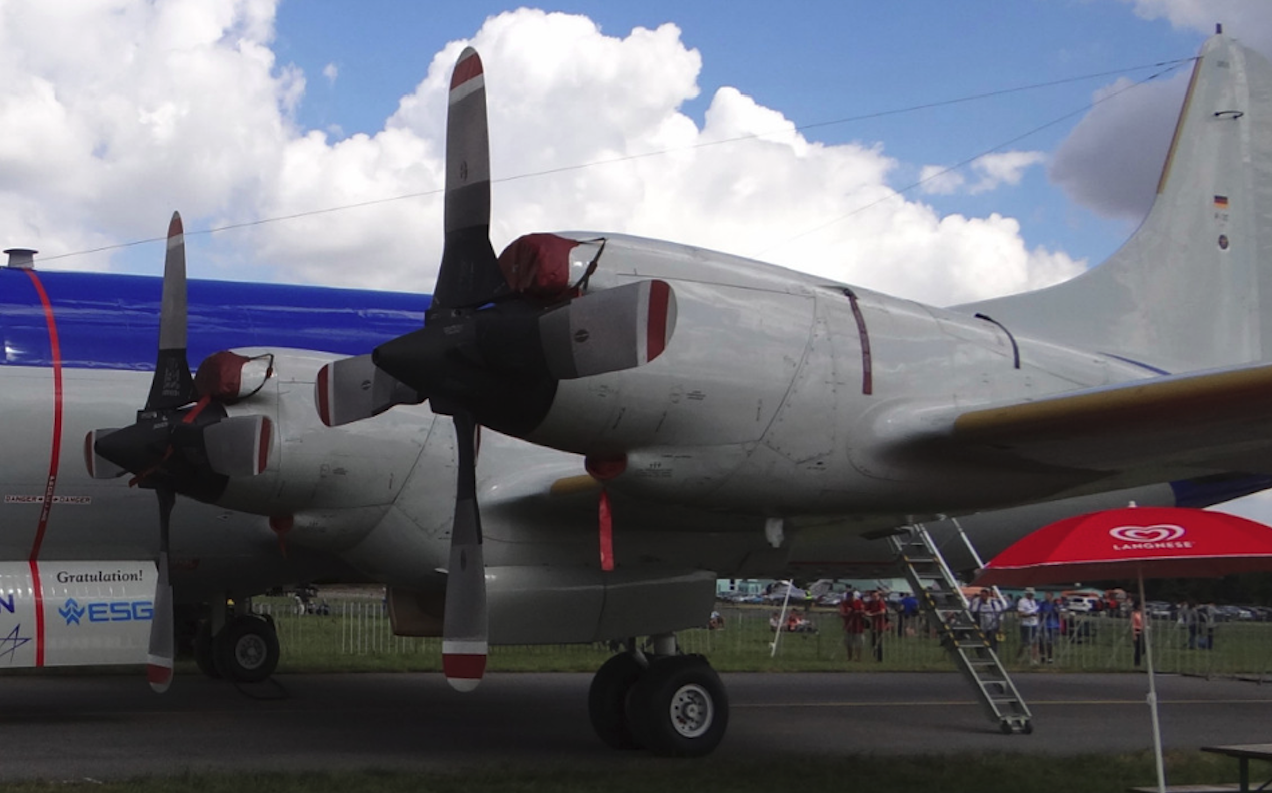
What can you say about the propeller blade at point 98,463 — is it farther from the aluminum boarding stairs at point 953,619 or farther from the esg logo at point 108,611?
the aluminum boarding stairs at point 953,619

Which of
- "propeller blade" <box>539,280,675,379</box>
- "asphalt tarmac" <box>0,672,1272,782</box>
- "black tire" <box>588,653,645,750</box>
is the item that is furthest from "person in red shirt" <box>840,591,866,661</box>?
"propeller blade" <box>539,280,675,379</box>

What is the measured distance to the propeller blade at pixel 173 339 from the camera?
33.6 ft

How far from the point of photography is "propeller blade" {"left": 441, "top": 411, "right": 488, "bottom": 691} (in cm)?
786

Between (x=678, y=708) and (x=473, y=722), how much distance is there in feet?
9.56

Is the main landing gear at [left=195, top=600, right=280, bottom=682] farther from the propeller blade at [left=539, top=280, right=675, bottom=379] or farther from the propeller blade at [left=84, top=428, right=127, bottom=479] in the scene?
the propeller blade at [left=539, top=280, right=675, bottom=379]

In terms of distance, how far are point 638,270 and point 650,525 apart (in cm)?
219

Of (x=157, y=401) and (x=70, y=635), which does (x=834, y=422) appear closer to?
(x=157, y=401)

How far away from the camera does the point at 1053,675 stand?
20141 mm

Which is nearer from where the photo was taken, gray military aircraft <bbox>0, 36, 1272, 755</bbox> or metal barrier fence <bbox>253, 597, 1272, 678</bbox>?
gray military aircraft <bbox>0, 36, 1272, 755</bbox>

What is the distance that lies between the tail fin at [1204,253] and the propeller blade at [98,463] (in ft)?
27.4

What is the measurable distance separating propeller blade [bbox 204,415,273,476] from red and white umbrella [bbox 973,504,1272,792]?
506 cm

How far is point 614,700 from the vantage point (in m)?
10.3

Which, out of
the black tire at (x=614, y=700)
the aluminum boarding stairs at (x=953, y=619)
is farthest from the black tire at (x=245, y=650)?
the aluminum boarding stairs at (x=953, y=619)

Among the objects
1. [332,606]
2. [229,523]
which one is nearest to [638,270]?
[229,523]
